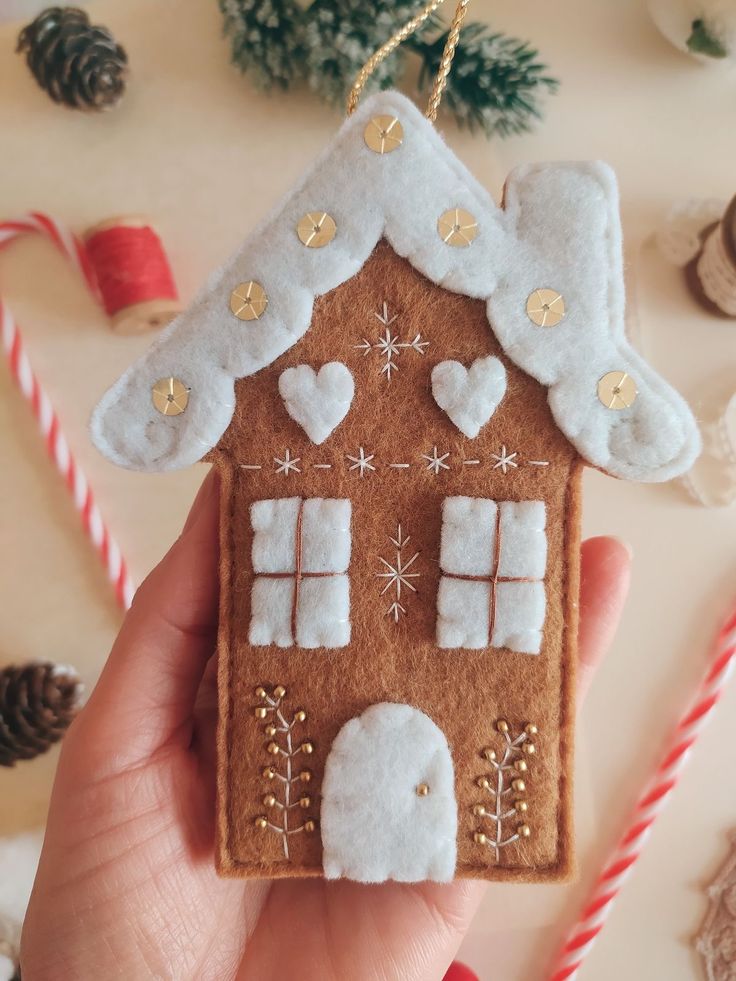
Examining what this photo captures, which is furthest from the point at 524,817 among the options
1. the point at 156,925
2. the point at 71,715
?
the point at 71,715

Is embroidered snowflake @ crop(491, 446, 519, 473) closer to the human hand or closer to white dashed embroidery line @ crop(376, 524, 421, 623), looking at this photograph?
white dashed embroidery line @ crop(376, 524, 421, 623)

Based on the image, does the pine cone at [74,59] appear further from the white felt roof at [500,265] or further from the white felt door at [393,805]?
the white felt door at [393,805]

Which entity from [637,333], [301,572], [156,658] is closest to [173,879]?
[156,658]

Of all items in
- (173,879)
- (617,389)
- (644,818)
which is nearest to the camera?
(617,389)

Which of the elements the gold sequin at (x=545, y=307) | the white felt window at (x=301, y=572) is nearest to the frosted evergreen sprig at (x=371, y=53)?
the gold sequin at (x=545, y=307)

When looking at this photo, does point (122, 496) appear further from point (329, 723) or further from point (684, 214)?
point (684, 214)

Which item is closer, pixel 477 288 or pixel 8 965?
pixel 477 288

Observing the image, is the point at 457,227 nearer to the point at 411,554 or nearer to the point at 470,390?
the point at 470,390

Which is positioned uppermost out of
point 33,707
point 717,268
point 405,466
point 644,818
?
point 717,268
